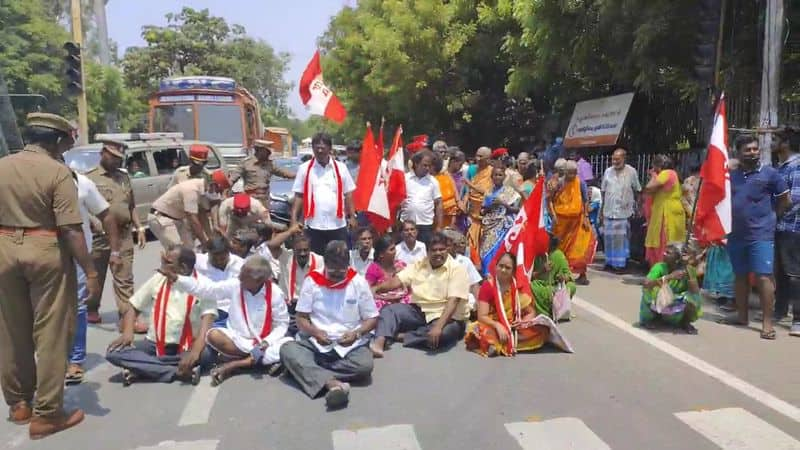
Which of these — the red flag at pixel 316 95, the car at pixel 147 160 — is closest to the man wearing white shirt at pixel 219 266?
the red flag at pixel 316 95

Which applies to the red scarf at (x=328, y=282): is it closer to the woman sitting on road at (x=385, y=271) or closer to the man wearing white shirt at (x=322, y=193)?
the woman sitting on road at (x=385, y=271)

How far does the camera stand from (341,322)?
17.3 feet

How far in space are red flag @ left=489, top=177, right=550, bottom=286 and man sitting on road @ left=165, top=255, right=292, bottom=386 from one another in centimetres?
181

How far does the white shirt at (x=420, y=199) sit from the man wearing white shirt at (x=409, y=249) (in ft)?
2.74

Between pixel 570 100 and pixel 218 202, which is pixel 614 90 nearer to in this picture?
pixel 570 100

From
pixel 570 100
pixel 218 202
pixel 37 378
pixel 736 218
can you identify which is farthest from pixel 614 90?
pixel 37 378

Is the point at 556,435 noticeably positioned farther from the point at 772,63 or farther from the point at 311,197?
the point at 772,63

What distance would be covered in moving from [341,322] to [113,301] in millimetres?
3916

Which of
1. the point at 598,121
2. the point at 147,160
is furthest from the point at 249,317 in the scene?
the point at 598,121

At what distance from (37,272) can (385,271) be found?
3.06 m

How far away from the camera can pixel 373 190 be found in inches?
293

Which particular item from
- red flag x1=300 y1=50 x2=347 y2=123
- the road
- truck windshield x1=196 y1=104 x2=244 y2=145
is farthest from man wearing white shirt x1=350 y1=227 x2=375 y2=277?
truck windshield x1=196 y1=104 x2=244 y2=145

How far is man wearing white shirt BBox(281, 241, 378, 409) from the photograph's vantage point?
503 centimetres

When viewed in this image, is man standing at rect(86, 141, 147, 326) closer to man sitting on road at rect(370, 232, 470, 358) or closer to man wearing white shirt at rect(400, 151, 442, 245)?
man sitting on road at rect(370, 232, 470, 358)
